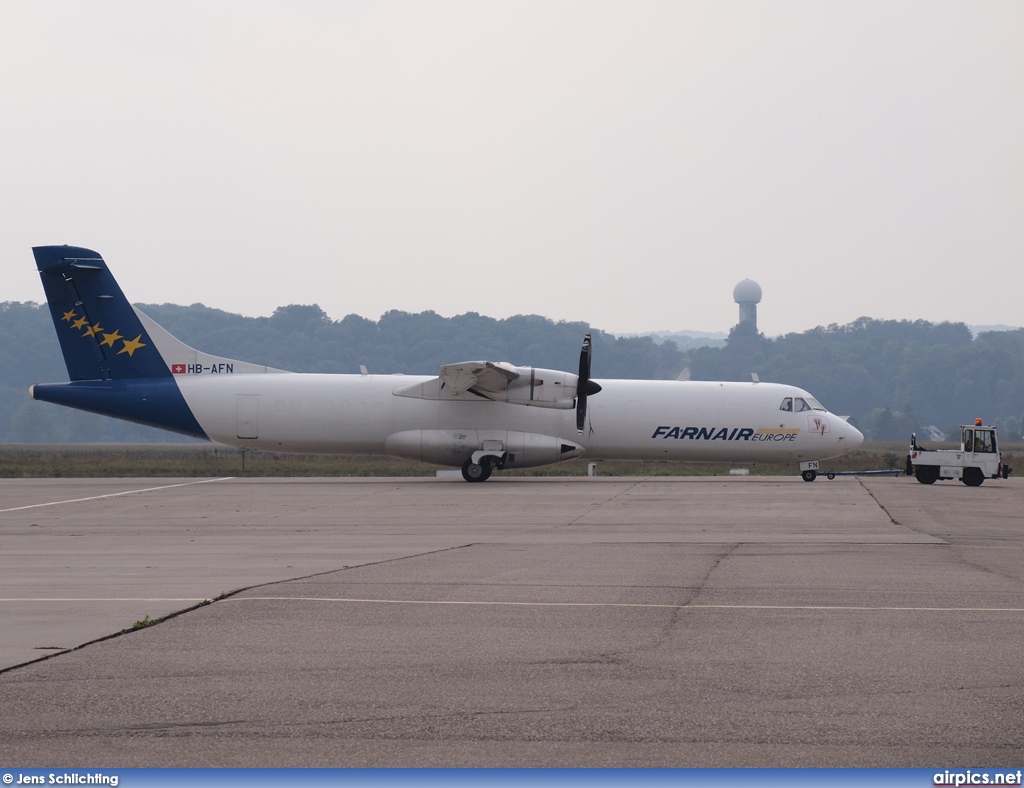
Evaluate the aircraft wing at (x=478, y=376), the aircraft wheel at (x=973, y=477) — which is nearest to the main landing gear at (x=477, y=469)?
the aircraft wing at (x=478, y=376)

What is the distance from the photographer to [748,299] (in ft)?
564

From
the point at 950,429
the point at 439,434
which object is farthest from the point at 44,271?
the point at 950,429

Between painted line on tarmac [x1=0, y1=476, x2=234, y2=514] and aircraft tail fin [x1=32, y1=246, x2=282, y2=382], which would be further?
aircraft tail fin [x1=32, y1=246, x2=282, y2=382]

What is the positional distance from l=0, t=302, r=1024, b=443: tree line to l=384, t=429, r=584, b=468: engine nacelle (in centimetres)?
8392

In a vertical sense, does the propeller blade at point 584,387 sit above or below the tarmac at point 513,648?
above

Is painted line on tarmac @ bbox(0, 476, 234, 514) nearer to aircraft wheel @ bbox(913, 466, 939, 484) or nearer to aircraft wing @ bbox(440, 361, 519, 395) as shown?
aircraft wing @ bbox(440, 361, 519, 395)

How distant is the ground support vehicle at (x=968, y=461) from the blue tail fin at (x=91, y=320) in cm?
2299

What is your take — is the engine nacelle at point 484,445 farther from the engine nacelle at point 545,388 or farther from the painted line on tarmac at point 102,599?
the painted line on tarmac at point 102,599

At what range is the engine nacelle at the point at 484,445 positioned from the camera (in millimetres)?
31109

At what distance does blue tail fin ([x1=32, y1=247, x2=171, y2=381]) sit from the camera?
30.9 metres

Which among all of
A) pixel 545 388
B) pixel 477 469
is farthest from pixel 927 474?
pixel 477 469

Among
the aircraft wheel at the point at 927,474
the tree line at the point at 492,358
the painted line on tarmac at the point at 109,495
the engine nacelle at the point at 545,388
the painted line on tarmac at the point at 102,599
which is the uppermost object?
the tree line at the point at 492,358

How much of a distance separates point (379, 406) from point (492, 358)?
88150 mm

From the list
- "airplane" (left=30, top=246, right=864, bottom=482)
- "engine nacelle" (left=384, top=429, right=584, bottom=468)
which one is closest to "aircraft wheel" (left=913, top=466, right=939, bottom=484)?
"airplane" (left=30, top=246, right=864, bottom=482)
